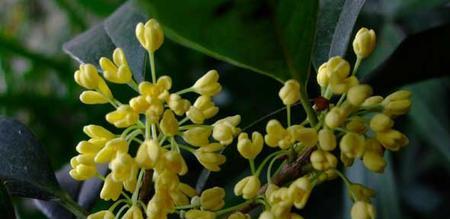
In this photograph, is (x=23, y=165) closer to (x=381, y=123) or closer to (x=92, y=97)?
(x=92, y=97)

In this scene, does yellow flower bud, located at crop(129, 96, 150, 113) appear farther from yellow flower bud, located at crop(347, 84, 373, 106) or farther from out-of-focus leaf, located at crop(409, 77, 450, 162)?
out-of-focus leaf, located at crop(409, 77, 450, 162)

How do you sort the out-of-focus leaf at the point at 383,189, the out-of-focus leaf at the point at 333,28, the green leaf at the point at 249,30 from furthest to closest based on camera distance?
the out-of-focus leaf at the point at 383,189, the out-of-focus leaf at the point at 333,28, the green leaf at the point at 249,30

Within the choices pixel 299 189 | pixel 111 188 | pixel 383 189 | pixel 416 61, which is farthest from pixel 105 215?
pixel 383 189

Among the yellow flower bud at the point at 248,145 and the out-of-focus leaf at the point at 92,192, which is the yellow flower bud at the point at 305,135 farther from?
the out-of-focus leaf at the point at 92,192

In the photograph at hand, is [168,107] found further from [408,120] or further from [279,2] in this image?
[408,120]

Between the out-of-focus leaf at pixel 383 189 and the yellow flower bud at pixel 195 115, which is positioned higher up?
the yellow flower bud at pixel 195 115

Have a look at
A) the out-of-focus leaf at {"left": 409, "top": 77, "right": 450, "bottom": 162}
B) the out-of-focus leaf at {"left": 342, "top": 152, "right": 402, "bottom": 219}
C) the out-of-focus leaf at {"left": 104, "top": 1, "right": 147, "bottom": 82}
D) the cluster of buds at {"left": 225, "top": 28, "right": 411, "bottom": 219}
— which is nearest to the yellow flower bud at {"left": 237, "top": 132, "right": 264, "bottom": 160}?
the cluster of buds at {"left": 225, "top": 28, "right": 411, "bottom": 219}

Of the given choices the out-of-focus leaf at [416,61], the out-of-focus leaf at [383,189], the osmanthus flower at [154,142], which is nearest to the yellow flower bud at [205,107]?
the osmanthus flower at [154,142]
